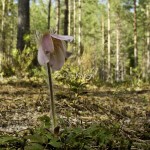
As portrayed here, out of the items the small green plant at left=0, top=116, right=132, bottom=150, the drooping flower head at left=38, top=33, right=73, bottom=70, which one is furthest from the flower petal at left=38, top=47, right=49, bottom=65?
the small green plant at left=0, top=116, right=132, bottom=150

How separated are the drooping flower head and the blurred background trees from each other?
7 cm

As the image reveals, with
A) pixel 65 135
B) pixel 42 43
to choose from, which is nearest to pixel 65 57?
pixel 42 43

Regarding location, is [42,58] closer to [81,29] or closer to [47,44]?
[47,44]

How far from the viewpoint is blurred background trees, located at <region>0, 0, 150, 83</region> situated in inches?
334

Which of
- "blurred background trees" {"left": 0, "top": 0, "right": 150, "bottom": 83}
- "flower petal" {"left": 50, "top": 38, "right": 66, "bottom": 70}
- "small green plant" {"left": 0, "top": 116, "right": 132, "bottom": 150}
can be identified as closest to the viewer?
"small green plant" {"left": 0, "top": 116, "right": 132, "bottom": 150}

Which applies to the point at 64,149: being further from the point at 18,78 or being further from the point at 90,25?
the point at 90,25

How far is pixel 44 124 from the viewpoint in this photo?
187 cm

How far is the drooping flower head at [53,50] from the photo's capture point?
1.56m

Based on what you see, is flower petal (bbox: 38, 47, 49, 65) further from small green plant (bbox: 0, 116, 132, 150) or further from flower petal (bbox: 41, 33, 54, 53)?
small green plant (bbox: 0, 116, 132, 150)

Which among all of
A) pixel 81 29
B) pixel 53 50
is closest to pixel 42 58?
pixel 53 50

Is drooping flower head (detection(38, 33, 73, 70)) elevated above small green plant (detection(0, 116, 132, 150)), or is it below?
above

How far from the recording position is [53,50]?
5.15 feet

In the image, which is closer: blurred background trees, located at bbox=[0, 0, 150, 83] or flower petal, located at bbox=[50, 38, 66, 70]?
flower petal, located at bbox=[50, 38, 66, 70]

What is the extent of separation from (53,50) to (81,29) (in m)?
34.6
